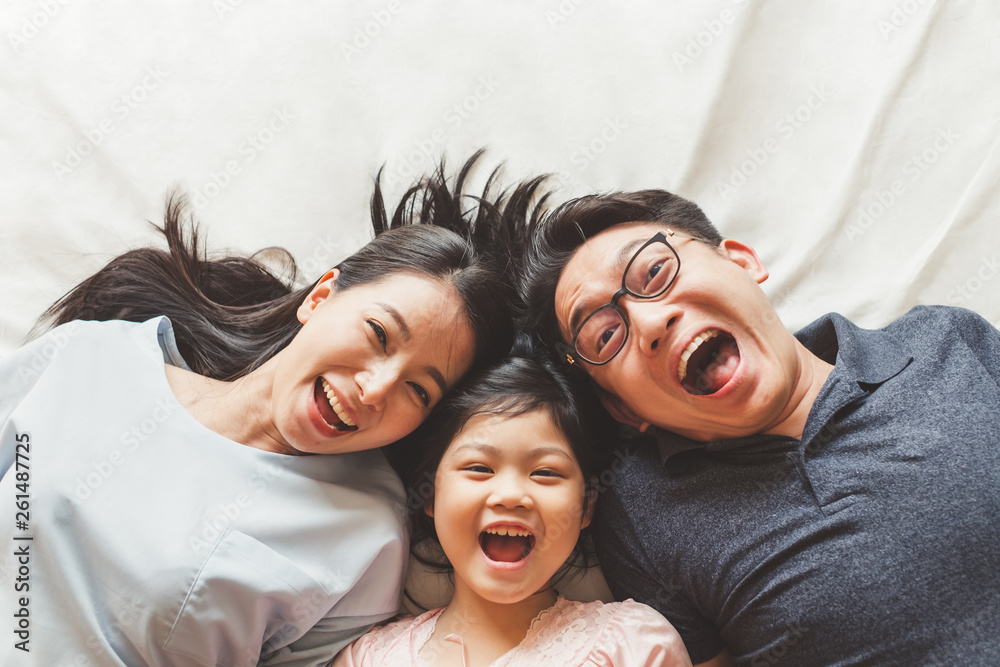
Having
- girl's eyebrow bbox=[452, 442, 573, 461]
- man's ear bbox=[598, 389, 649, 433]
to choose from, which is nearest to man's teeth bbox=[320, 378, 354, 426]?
girl's eyebrow bbox=[452, 442, 573, 461]

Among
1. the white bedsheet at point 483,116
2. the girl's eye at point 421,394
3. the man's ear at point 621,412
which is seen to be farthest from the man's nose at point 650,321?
the white bedsheet at point 483,116

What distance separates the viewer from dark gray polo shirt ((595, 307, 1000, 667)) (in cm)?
119

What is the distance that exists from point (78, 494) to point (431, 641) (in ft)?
2.45

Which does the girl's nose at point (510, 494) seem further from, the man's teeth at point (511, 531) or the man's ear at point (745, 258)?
the man's ear at point (745, 258)

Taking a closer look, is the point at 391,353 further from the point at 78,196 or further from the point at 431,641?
the point at 78,196

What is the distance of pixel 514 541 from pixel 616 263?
1.98 ft

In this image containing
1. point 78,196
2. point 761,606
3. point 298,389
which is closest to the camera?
point 761,606

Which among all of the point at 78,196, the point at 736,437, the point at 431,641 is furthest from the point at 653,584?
the point at 78,196

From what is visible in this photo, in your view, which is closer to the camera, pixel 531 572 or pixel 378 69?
pixel 531 572

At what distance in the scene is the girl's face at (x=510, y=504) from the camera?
134 centimetres

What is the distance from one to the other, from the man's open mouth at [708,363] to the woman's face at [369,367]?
0.48 m

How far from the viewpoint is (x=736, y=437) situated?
143 cm

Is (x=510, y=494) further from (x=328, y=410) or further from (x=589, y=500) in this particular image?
(x=328, y=410)

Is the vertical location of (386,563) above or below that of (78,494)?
below
